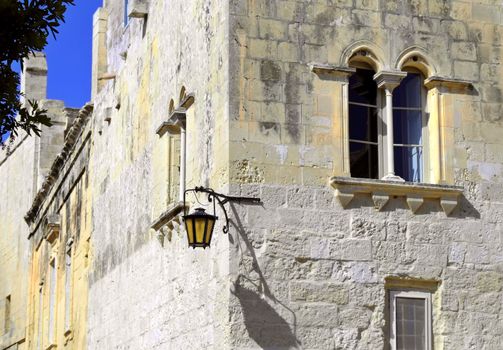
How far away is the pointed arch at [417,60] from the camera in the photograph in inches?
488

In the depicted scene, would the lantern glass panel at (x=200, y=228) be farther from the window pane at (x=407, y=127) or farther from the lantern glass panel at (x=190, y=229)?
the window pane at (x=407, y=127)

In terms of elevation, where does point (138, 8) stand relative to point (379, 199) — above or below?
above

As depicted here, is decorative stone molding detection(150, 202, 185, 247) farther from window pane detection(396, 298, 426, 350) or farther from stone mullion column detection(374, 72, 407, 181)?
window pane detection(396, 298, 426, 350)

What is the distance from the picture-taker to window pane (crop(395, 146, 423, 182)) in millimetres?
12453

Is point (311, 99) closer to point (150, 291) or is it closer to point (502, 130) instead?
point (502, 130)

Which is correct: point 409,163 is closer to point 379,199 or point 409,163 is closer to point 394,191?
point 394,191

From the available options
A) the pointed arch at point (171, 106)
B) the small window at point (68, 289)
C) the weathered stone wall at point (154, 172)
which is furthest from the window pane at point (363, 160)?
the small window at point (68, 289)

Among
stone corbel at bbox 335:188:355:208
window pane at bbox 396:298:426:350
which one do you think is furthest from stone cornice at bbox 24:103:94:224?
window pane at bbox 396:298:426:350

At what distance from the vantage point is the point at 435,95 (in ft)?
40.9

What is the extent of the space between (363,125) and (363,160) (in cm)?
37

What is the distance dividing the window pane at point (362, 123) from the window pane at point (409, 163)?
33 cm

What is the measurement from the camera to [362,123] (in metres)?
12.4

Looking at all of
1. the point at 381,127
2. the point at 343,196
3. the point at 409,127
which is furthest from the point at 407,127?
the point at 343,196

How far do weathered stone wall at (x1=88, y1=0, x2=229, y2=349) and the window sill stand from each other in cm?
121
